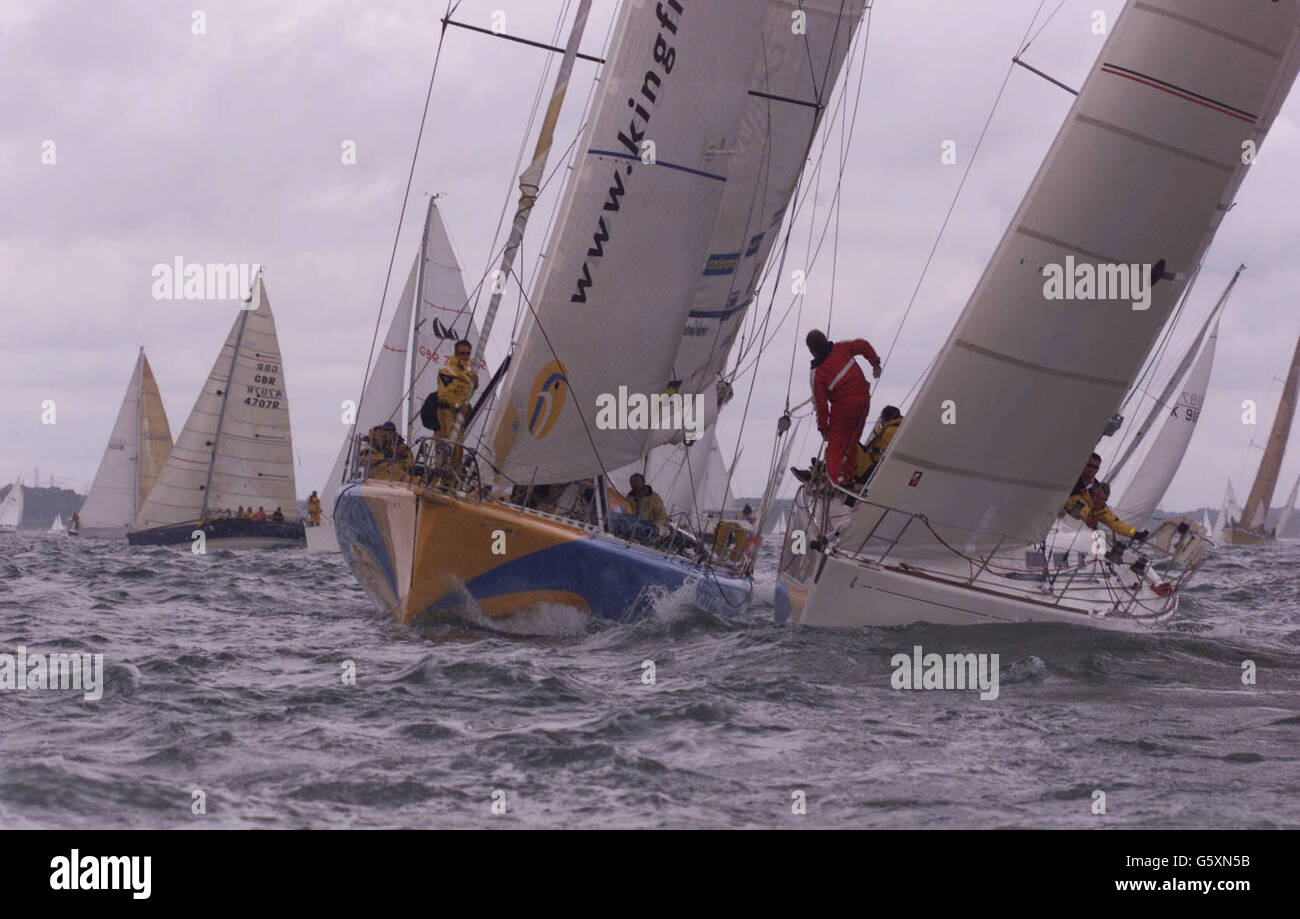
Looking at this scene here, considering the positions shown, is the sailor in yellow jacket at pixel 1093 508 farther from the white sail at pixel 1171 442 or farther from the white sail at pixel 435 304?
the white sail at pixel 1171 442

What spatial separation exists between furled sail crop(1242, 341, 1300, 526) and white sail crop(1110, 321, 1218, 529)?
49.4 feet

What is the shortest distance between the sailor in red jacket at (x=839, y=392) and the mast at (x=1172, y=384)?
35.9ft

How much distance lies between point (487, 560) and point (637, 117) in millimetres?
3838

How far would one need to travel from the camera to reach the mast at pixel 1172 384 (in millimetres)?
23078

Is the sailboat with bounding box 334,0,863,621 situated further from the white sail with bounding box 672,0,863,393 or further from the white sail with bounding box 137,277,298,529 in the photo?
the white sail with bounding box 137,277,298,529

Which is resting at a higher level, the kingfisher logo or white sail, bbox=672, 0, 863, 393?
white sail, bbox=672, 0, 863, 393

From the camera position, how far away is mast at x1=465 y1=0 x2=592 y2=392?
1152 centimetres

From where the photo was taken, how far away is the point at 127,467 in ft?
148

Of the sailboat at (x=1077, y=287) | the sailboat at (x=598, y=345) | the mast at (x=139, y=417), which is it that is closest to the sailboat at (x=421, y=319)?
the sailboat at (x=598, y=345)

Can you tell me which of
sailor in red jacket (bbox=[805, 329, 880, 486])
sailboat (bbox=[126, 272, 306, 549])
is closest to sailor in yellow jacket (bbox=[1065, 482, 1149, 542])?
sailor in red jacket (bbox=[805, 329, 880, 486])

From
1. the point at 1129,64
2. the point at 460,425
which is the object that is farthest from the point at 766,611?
the point at 1129,64

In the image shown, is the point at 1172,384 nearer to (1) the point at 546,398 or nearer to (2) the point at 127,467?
(1) the point at 546,398

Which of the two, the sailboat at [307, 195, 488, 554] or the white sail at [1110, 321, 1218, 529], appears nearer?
the sailboat at [307, 195, 488, 554]

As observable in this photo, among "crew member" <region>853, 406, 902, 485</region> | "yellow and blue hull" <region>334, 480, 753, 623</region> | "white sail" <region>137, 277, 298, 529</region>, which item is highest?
"white sail" <region>137, 277, 298, 529</region>
